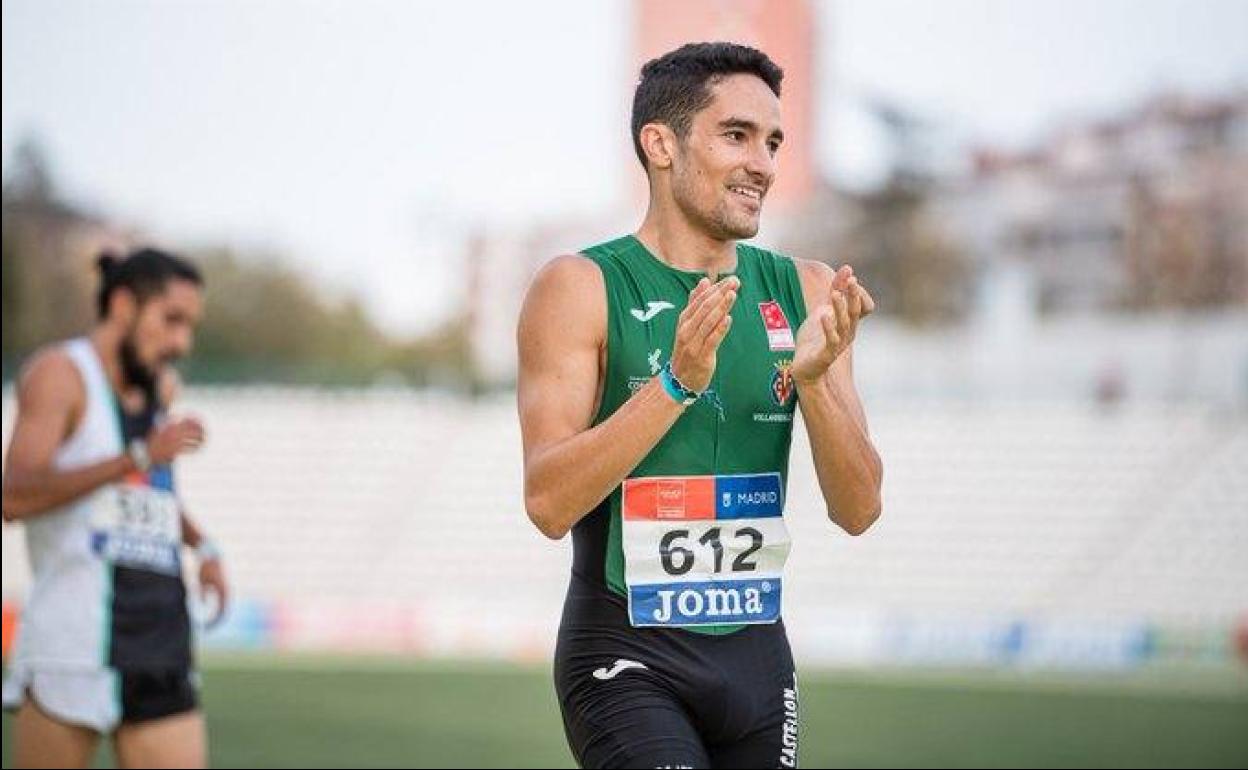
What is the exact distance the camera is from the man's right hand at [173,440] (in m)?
6.28

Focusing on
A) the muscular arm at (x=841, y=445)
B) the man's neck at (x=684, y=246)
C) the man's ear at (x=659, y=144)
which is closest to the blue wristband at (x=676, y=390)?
the muscular arm at (x=841, y=445)

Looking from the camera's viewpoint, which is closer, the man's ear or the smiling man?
the smiling man

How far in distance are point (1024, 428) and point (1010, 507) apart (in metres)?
2.45

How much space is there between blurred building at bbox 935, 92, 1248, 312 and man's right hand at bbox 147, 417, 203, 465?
56.9m

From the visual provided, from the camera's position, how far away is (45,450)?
6.33 m

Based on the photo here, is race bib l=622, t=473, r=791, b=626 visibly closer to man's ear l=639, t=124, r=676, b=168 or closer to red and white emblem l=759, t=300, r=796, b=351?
red and white emblem l=759, t=300, r=796, b=351

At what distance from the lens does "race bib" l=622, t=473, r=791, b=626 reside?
444 cm

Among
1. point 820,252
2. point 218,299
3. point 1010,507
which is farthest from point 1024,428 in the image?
point 218,299

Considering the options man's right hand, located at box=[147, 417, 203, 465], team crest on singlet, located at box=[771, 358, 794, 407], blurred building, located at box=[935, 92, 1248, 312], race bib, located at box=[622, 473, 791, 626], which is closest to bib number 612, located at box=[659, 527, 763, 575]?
race bib, located at box=[622, 473, 791, 626]

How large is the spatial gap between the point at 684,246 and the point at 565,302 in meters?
0.40

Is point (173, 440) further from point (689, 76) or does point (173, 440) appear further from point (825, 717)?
point (825, 717)

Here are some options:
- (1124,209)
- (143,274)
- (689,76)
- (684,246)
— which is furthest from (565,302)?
(1124,209)

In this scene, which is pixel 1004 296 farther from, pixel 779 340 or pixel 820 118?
pixel 779 340

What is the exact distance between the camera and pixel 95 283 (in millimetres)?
6812
